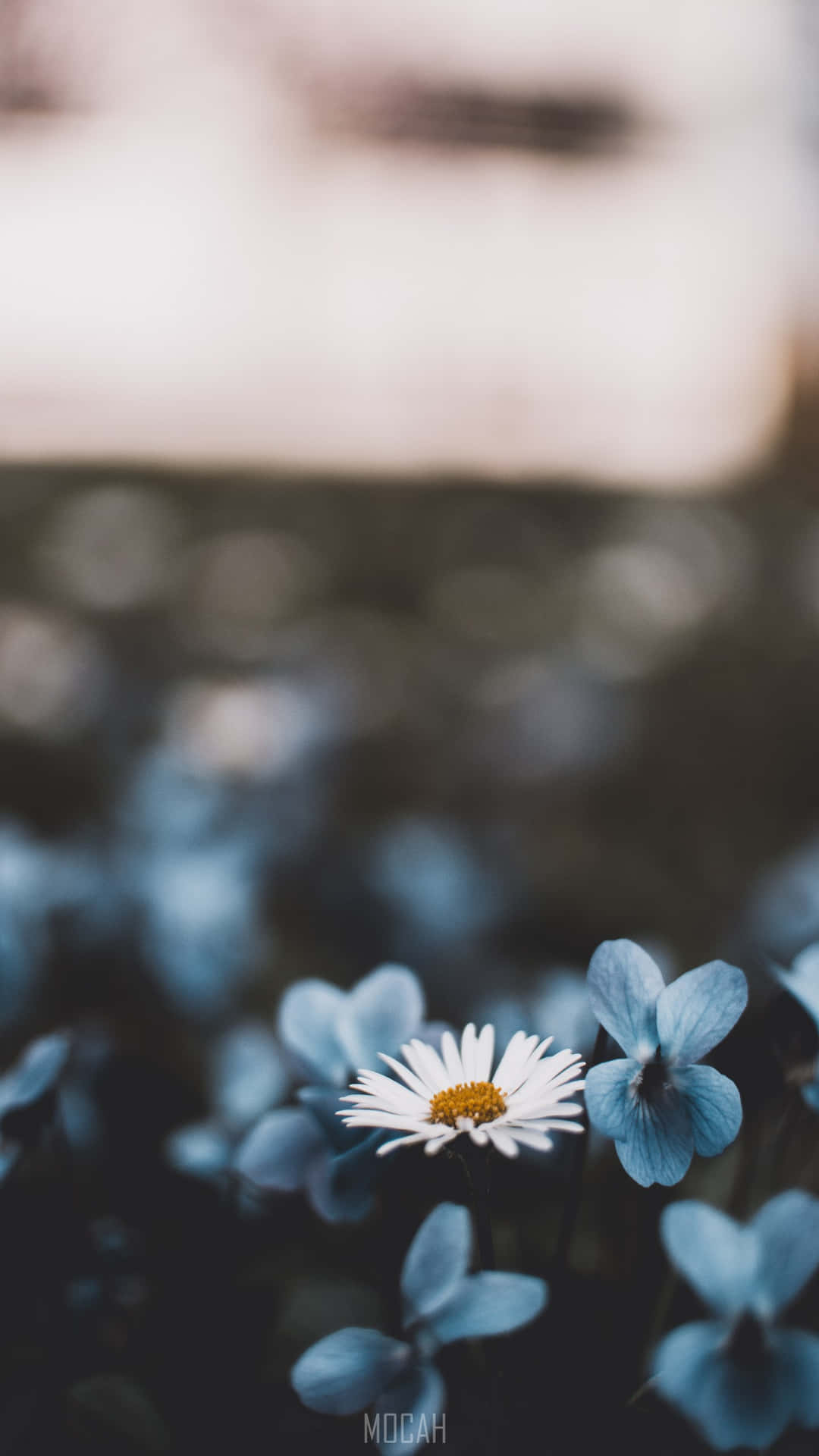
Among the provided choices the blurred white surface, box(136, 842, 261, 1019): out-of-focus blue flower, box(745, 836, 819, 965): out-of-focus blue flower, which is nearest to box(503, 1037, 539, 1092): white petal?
box(745, 836, 819, 965): out-of-focus blue flower

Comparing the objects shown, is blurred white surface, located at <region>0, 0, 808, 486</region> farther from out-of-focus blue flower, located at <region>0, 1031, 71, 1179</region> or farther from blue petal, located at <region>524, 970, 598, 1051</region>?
out-of-focus blue flower, located at <region>0, 1031, 71, 1179</region>

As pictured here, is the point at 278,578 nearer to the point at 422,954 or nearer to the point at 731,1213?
the point at 422,954

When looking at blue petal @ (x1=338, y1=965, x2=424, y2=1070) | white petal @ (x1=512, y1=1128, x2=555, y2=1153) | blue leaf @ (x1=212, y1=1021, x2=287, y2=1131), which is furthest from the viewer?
blue leaf @ (x1=212, y1=1021, x2=287, y2=1131)

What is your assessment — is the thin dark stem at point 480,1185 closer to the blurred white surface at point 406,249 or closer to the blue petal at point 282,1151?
the blue petal at point 282,1151

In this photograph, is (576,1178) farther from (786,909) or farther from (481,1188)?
(786,909)

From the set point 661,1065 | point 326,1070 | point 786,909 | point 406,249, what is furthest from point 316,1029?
point 406,249
